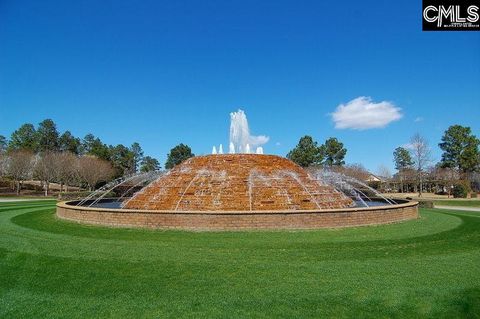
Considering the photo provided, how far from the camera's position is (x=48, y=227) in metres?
13.6

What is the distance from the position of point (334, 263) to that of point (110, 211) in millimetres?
8704

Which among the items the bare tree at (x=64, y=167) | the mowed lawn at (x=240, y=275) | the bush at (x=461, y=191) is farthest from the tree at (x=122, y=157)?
the mowed lawn at (x=240, y=275)

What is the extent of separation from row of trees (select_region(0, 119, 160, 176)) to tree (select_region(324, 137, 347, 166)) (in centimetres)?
4058

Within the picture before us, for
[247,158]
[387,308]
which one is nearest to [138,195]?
[247,158]

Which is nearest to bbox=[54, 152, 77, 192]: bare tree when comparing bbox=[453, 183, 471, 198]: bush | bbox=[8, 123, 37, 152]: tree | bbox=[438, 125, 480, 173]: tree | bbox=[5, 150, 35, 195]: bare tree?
bbox=[5, 150, 35, 195]: bare tree

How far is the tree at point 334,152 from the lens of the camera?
235ft

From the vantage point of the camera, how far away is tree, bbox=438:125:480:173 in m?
66.5

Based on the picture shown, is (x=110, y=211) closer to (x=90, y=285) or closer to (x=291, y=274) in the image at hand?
(x=90, y=285)

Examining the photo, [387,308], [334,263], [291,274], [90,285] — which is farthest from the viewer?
[334,263]

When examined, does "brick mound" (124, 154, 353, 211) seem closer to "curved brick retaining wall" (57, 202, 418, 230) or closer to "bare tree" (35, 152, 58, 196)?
"curved brick retaining wall" (57, 202, 418, 230)

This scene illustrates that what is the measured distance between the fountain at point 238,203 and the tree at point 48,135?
236ft

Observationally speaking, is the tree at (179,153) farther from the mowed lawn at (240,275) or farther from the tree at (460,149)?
the mowed lawn at (240,275)

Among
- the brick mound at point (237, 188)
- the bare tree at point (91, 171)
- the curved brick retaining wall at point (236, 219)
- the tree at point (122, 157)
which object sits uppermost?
the tree at point (122, 157)

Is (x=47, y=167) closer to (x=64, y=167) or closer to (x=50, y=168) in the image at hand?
(x=50, y=168)
